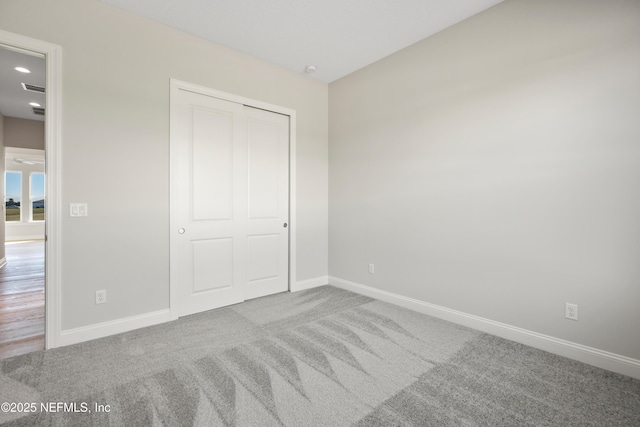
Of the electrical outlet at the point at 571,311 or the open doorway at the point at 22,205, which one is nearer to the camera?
the electrical outlet at the point at 571,311

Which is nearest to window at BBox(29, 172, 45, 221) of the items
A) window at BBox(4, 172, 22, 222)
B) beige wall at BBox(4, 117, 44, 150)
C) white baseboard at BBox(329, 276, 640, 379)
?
window at BBox(4, 172, 22, 222)

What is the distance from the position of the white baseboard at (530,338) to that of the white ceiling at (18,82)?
426cm

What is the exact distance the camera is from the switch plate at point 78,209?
7.99ft

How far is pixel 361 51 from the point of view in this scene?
336 centimetres

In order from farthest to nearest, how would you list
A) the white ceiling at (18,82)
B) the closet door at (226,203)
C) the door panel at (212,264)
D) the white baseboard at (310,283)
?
the white baseboard at (310,283) → the white ceiling at (18,82) → the door panel at (212,264) → the closet door at (226,203)

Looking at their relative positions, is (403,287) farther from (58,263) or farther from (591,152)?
(58,263)

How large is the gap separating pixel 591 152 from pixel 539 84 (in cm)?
67

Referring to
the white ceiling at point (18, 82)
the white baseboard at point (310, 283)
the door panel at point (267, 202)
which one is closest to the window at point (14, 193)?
the white ceiling at point (18, 82)

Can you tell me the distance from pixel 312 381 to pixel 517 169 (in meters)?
2.35

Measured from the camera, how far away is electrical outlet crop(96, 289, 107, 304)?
2.56 meters

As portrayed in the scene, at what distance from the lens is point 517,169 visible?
247cm

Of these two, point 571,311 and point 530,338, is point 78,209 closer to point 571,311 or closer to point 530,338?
point 530,338

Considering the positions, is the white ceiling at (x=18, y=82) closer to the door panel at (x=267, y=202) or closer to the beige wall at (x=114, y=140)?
the beige wall at (x=114, y=140)

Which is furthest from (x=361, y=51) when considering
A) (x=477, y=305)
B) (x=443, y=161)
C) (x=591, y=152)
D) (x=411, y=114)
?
(x=477, y=305)
